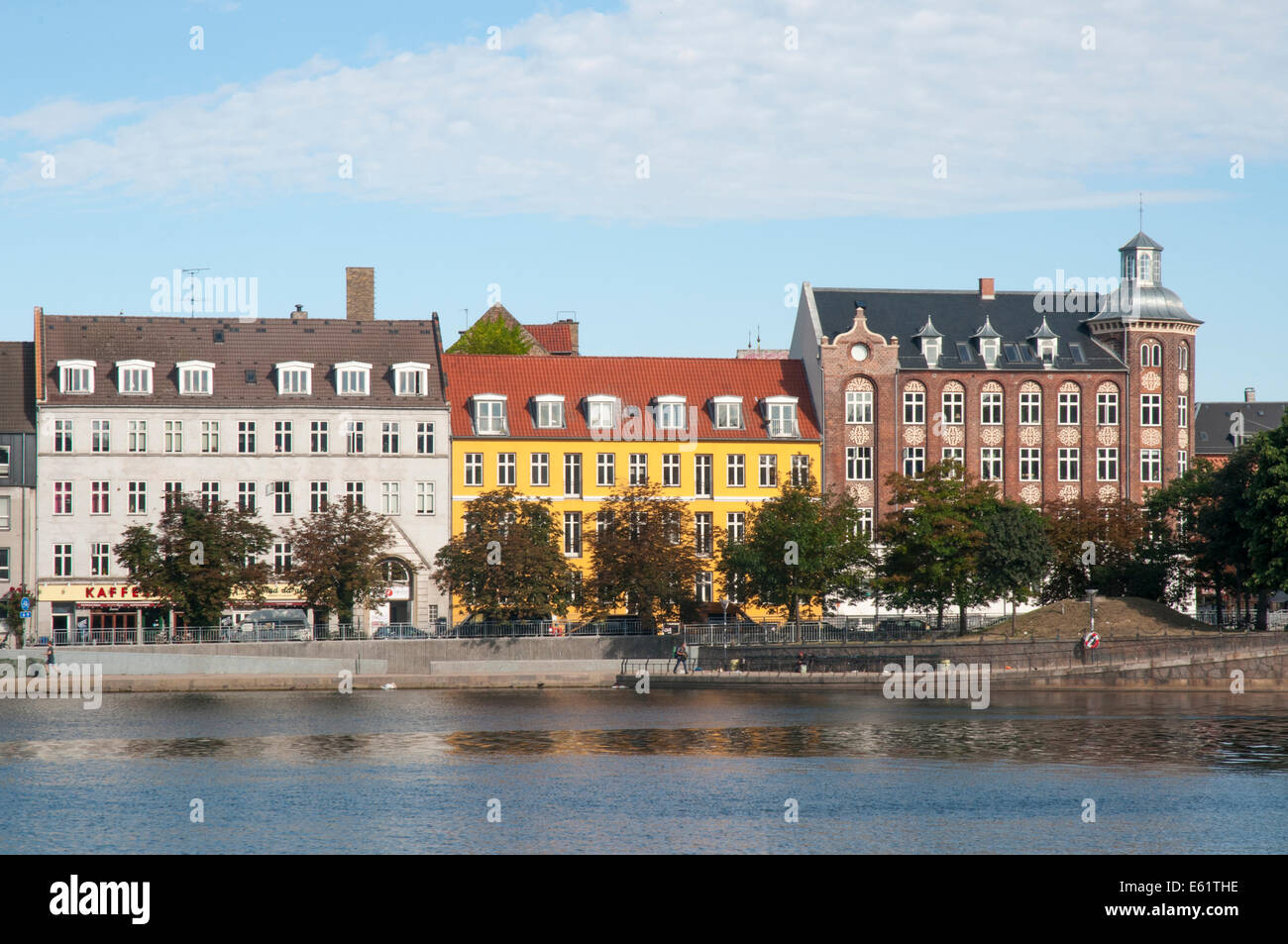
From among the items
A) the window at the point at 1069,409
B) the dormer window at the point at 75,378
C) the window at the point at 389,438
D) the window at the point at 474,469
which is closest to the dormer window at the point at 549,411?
the window at the point at 474,469

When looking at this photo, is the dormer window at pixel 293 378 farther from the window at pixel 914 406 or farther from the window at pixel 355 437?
the window at pixel 914 406

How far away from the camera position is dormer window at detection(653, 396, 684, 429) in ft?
316

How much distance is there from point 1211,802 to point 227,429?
60288mm

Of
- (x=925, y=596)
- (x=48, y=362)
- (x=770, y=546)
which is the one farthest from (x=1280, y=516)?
(x=48, y=362)

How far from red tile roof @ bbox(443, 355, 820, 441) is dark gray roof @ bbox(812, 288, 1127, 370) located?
4.67 metres

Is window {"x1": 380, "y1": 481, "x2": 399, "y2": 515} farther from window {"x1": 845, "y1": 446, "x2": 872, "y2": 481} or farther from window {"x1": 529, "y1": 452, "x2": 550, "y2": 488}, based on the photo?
window {"x1": 845, "y1": 446, "x2": 872, "y2": 481}

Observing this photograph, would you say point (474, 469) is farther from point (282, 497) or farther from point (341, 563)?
point (341, 563)

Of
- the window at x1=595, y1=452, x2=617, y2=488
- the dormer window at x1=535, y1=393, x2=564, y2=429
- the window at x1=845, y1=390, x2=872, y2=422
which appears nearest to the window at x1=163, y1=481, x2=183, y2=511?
the dormer window at x1=535, y1=393, x2=564, y2=429

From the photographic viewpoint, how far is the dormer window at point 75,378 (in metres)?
90.9

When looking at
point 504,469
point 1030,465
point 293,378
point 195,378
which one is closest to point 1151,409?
point 1030,465

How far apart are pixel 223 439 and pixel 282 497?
4286 millimetres

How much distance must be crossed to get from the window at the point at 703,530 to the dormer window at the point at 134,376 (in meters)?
29.5

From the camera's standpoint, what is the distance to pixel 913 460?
324 feet
